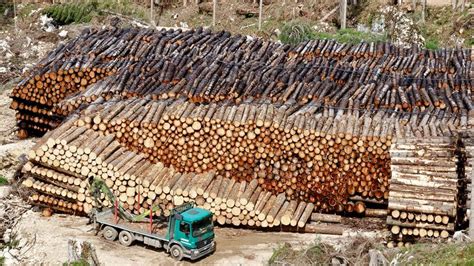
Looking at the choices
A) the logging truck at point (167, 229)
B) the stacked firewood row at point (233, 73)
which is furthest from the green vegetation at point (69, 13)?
the logging truck at point (167, 229)

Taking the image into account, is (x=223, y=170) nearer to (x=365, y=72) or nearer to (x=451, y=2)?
(x=365, y=72)

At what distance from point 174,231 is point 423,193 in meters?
5.90

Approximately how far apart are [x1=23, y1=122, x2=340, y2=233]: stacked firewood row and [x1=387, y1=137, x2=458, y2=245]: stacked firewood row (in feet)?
7.65

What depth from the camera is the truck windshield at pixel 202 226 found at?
16.9 metres

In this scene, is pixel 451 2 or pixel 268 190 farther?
pixel 451 2

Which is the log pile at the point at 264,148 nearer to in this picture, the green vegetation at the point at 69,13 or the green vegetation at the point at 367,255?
the green vegetation at the point at 367,255

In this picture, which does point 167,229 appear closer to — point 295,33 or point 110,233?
point 110,233

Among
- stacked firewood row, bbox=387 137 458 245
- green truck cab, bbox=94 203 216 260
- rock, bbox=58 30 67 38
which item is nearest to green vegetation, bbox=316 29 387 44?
rock, bbox=58 30 67 38

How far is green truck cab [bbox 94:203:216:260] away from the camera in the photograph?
1689cm

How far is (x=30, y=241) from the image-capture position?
18.1 meters

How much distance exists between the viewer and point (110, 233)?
17.9 meters

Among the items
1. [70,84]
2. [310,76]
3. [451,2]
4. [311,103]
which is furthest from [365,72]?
[451,2]

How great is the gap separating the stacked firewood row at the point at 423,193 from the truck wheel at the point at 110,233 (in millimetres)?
6649

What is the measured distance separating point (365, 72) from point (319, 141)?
5.57 meters
